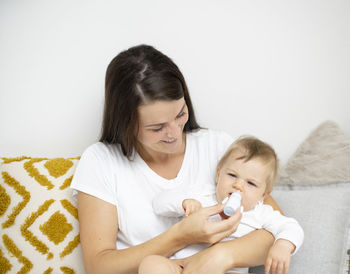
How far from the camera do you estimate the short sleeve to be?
147cm

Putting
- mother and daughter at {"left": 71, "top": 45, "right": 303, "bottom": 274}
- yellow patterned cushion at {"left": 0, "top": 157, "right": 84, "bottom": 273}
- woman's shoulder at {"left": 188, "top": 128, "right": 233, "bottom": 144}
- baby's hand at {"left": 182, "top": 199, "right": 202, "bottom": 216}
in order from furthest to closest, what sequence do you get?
woman's shoulder at {"left": 188, "top": 128, "right": 233, "bottom": 144} < yellow patterned cushion at {"left": 0, "top": 157, "right": 84, "bottom": 273} < baby's hand at {"left": 182, "top": 199, "right": 202, "bottom": 216} < mother and daughter at {"left": 71, "top": 45, "right": 303, "bottom": 274}

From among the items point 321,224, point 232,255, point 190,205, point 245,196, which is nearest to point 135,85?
point 190,205

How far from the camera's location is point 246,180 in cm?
147

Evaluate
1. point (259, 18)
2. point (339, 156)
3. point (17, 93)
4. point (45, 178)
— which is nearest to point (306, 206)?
point (339, 156)

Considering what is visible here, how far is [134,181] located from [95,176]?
18 cm

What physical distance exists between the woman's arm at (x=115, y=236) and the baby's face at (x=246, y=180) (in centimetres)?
18

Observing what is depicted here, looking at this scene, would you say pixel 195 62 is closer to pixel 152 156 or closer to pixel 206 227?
pixel 152 156

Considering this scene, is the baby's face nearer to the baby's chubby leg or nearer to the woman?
the woman

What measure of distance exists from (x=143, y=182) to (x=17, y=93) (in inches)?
40.0

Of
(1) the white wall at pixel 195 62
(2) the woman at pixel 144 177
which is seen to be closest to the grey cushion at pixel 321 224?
(2) the woman at pixel 144 177

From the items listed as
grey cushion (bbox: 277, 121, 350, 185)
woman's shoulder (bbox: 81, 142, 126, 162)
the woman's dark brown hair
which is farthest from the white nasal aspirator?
grey cushion (bbox: 277, 121, 350, 185)

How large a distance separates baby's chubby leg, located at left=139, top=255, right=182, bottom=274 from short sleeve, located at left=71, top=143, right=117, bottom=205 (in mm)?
366

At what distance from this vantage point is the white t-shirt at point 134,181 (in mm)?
1508

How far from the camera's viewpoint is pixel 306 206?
1.66 m
